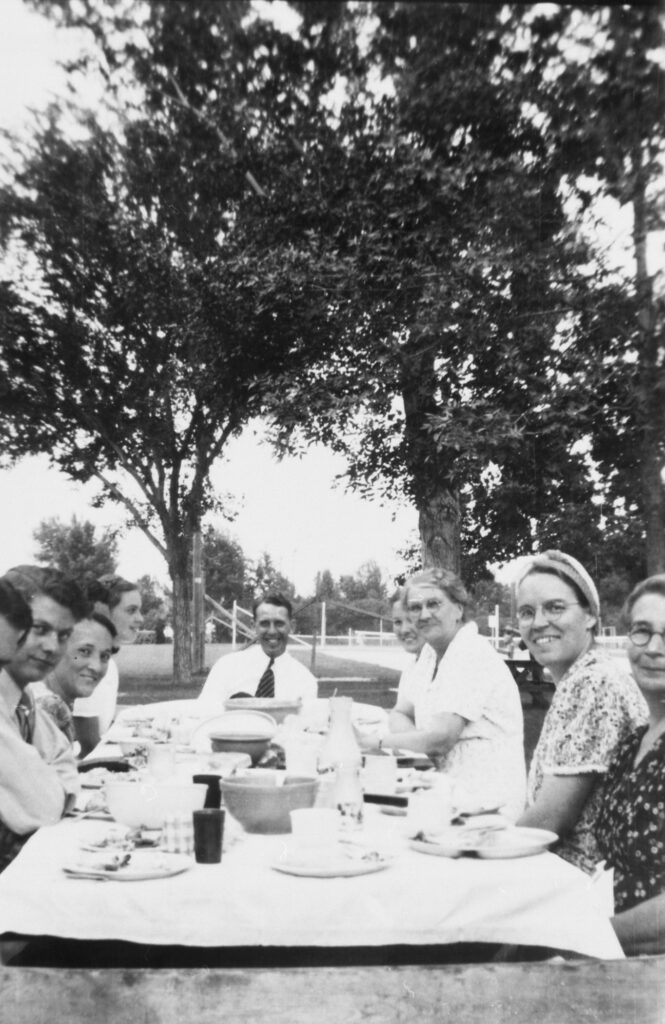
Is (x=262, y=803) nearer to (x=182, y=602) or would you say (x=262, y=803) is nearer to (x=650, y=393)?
(x=650, y=393)

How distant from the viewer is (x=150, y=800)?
6.75 feet

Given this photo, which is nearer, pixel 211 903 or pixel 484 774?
pixel 211 903

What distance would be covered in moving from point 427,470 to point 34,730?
24.8 ft

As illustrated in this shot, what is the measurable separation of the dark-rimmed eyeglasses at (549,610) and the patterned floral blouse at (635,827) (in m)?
0.58

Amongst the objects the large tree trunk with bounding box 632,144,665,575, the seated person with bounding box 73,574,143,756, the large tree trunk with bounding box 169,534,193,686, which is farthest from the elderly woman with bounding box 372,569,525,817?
the large tree trunk with bounding box 169,534,193,686

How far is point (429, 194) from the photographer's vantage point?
9.27 meters

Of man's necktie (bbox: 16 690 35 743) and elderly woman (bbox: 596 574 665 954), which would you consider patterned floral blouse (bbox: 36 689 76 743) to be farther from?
elderly woman (bbox: 596 574 665 954)

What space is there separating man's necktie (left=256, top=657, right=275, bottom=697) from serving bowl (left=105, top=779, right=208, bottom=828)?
12.6ft

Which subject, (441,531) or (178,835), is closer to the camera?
(178,835)

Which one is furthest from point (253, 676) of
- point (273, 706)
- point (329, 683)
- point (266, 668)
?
point (329, 683)

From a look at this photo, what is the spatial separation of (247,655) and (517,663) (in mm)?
8793

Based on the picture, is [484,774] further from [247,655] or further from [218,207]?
[218,207]

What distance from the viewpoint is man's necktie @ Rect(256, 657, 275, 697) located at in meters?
5.94

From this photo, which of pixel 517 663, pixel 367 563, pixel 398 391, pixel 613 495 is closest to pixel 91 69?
pixel 398 391
